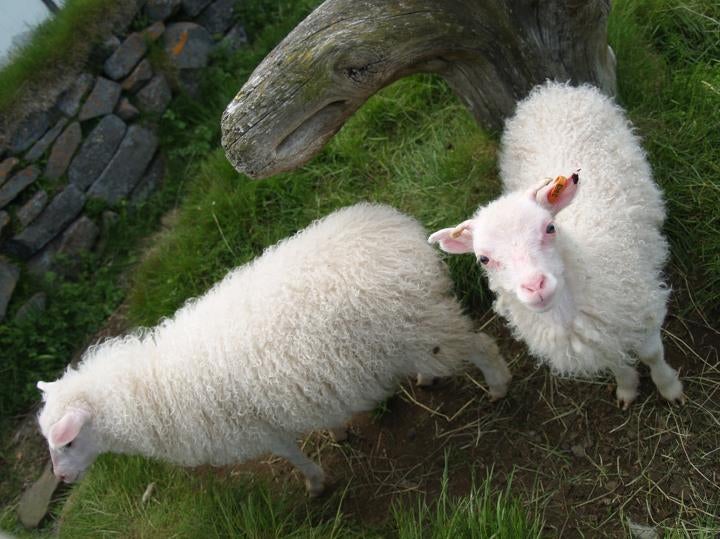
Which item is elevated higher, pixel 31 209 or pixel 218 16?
pixel 218 16

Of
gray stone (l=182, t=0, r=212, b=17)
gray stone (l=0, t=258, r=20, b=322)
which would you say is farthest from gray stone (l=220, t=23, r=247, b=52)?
gray stone (l=0, t=258, r=20, b=322)

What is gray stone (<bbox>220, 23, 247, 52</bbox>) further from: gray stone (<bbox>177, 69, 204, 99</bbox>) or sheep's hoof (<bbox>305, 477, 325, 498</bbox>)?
sheep's hoof (<bbox>305, 477, 325, 498</bbox>)

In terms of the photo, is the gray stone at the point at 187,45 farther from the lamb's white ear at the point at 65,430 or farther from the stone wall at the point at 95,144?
the lamb's white ear at the point at 65,430

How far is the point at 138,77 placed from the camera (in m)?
5.51

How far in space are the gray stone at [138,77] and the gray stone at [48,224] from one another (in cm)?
98

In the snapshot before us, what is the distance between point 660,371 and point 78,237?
458 centimetres

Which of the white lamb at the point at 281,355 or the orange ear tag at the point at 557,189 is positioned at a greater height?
the orange ear tag at the point at 557,189

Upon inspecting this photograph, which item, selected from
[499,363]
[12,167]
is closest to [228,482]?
[499,363]

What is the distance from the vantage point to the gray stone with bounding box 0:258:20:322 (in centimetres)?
512

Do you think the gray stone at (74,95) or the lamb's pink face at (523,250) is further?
the gray stone at (74,95)

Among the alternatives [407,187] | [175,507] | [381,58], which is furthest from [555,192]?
[175,507]

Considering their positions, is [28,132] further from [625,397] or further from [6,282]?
[625,397]

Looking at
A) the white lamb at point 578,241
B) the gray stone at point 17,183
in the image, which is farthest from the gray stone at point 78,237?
the white lamb at point 578,241

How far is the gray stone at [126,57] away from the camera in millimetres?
5387
